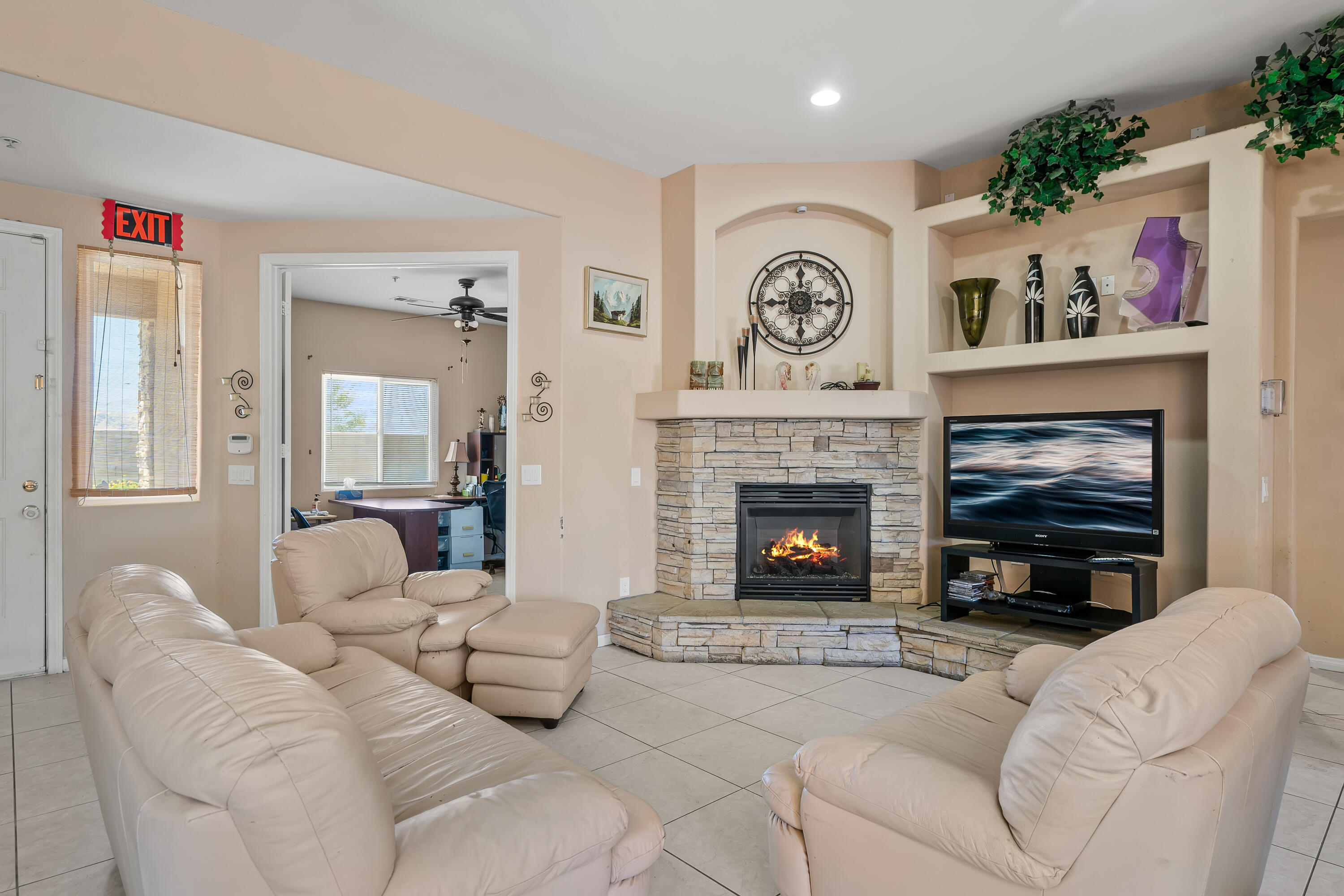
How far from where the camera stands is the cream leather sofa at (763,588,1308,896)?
1216 millimetres

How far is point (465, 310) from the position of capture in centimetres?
613

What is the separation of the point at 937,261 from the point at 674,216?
1.72 m

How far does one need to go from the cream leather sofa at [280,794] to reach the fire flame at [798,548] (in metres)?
2.89

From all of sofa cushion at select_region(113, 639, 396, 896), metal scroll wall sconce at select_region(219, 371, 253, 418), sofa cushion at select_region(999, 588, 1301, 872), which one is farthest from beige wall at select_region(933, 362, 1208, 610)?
metal scroll wall sconce at select_region(219, 371, 253, 418)

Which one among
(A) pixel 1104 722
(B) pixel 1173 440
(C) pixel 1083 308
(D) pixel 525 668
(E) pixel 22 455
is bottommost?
(D) pixel 525 668

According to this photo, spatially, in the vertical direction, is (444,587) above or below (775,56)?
below

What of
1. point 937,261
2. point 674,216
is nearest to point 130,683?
point 674,216

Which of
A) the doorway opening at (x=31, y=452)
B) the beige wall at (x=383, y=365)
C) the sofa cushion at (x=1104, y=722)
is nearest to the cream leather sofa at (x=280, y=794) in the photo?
the sofa cushion at (x=1104, y=722)

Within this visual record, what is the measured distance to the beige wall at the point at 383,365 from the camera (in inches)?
284

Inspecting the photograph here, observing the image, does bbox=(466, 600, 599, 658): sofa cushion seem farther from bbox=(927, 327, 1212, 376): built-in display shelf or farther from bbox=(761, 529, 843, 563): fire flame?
bbox=(927, 327, 1212, 376): built-in display shelf

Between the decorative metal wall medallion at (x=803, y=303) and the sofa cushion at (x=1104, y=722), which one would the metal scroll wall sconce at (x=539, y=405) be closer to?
the decorative metal wall medallion at (x=803, y=303)

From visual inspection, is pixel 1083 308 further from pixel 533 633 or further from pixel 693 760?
pixel 533 633

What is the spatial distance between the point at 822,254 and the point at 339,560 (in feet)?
11.1

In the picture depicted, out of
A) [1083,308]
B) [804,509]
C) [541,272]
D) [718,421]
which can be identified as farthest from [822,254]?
[541,272]
